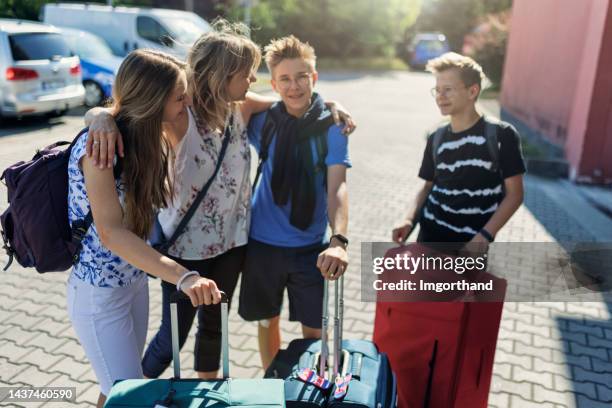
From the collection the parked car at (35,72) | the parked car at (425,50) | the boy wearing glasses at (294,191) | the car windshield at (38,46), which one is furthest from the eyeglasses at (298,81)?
the parked car at (425,50)

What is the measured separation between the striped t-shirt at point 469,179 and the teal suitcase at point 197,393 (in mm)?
1472

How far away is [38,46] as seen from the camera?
31.6 feet

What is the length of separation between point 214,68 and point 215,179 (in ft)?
1.64

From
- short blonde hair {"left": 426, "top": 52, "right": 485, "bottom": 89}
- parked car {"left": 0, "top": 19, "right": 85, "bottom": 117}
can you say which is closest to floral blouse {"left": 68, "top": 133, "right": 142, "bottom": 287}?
short blonde hair {"left": 426, "top": 52, "right": 485, "bottom": 89}

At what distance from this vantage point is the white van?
1376 centimetres

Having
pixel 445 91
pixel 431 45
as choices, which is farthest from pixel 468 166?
pixel 431 45

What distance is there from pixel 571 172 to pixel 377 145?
353 cm

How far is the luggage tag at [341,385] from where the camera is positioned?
80.0 inches

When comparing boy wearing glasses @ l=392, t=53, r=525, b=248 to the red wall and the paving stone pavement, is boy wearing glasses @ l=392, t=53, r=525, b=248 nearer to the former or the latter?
the paving stone pavement

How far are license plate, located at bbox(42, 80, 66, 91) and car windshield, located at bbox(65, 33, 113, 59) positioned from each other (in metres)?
1.85

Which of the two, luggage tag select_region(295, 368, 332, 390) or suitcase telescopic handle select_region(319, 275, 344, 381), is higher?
suitcase telescopic handle select_region(319, 275, 344, 381)

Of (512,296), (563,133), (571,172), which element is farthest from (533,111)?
(512,296)

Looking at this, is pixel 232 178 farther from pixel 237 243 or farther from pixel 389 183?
pixel 389 183

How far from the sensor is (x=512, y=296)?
4.69 meters
